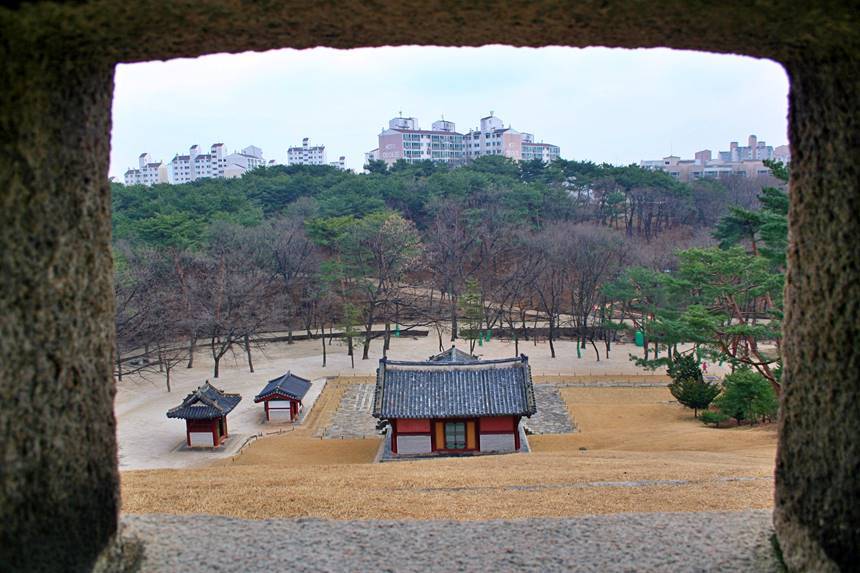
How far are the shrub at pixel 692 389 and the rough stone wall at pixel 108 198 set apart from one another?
14880 mm

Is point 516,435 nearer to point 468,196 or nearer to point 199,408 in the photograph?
point 199,408

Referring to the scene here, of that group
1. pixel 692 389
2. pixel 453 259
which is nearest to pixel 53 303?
pixel 692 389

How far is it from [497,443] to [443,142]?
64.7 meters

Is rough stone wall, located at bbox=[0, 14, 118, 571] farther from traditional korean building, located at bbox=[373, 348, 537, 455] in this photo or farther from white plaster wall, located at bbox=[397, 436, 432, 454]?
white plaster wall, located at bbox=[397, 436, 432, 454]

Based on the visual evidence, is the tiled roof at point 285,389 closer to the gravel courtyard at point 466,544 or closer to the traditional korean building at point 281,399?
the traditional korean building at point 281,399

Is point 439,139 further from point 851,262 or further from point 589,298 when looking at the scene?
point 851,262


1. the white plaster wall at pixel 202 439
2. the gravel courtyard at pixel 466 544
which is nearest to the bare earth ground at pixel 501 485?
the gravel courtyard at pixel 466 544

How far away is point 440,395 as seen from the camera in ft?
47.3

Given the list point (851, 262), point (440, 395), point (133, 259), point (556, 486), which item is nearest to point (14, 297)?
point (851, 262)

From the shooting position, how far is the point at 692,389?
1709cm

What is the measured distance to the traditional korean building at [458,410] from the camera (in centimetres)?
1397

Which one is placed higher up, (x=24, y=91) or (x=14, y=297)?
(x=24, y=91)

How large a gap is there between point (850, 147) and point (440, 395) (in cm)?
1219

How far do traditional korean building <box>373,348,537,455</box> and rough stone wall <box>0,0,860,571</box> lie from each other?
10.9m
